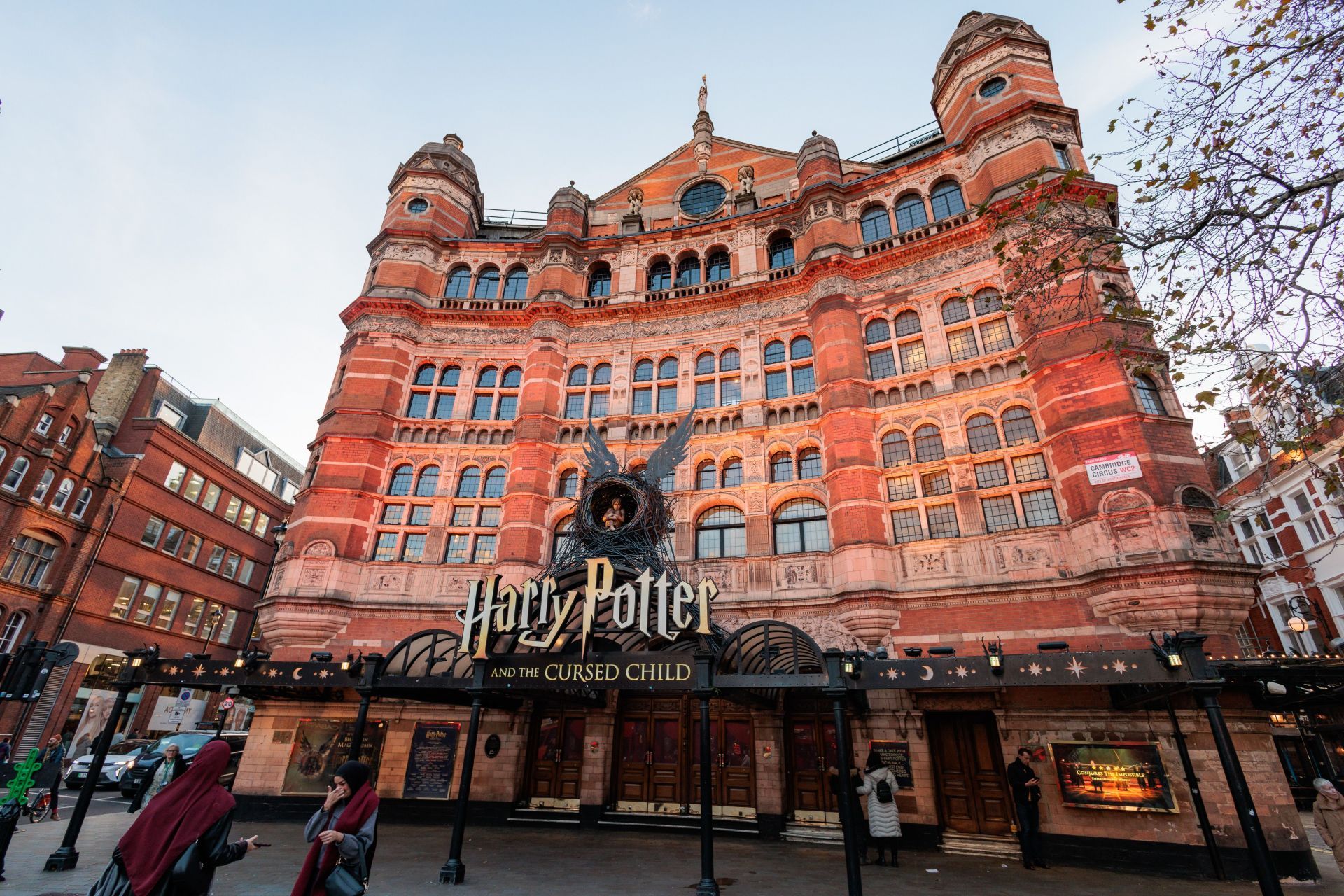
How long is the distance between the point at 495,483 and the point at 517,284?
30.5ft

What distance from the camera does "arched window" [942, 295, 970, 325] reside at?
20.9 m

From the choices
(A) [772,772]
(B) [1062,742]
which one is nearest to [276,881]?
(A) [772,772]

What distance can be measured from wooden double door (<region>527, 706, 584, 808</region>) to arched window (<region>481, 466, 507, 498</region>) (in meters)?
7.61

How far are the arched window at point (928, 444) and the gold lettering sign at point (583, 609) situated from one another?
9.87 meters

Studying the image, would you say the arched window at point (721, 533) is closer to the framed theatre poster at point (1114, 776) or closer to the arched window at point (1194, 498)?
the framed theatre poster at point (1114, 776)

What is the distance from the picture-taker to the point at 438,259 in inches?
1057

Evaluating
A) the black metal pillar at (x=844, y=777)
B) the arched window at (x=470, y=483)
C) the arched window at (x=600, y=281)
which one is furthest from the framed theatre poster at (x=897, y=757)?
the arched window at (x=600, y=281)

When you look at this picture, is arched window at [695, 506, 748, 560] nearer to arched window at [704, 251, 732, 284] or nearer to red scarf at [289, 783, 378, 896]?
arched window at [704, 251, 732, 284]

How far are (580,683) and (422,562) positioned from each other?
11.1 metres

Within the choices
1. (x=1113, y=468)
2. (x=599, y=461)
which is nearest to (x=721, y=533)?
(x=599, y=461)

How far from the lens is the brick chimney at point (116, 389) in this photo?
113 feet

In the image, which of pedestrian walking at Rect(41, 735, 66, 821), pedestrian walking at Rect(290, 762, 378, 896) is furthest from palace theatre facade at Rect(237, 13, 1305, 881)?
pedestrian walking at Rect(290, 762, 378, 896)

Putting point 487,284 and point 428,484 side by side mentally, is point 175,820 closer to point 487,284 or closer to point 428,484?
point 428,484

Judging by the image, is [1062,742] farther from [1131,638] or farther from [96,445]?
[96,445]
